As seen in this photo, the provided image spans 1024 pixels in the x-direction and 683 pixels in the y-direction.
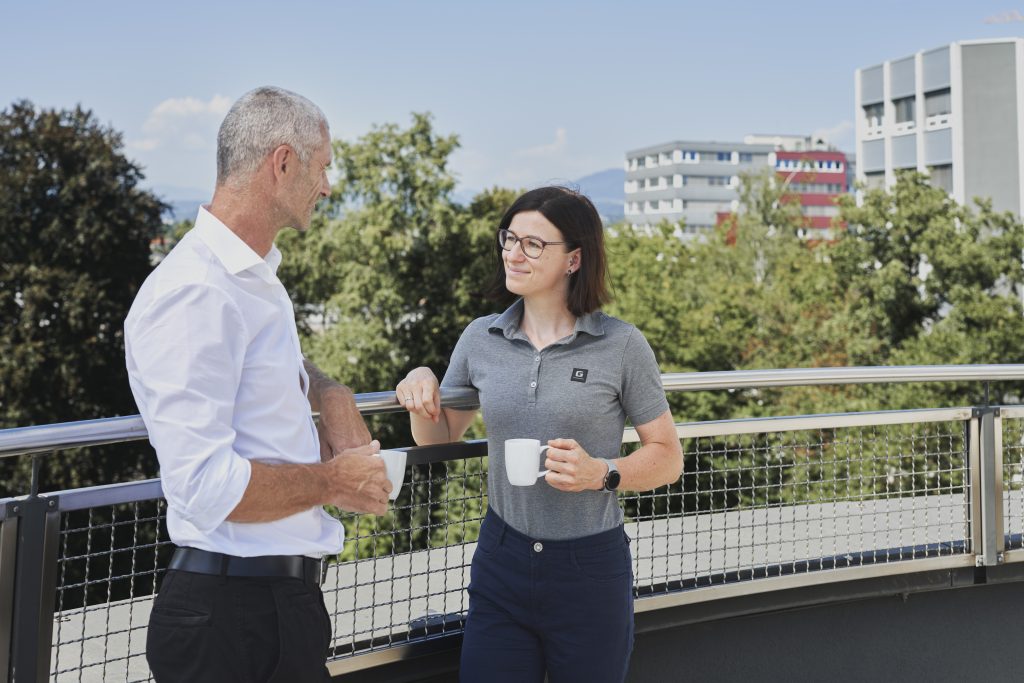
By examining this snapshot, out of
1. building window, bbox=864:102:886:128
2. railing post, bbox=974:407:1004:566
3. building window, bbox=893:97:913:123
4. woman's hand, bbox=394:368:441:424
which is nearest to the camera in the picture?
woman's hand, bbox=394:368:441:424

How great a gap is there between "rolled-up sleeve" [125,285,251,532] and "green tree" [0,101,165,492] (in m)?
27.2

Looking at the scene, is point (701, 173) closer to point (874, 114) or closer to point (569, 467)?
point (874, 114)

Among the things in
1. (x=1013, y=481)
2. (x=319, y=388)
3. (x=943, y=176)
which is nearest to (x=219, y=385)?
(x=319, y=388)

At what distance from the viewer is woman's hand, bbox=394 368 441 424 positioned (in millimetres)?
2697

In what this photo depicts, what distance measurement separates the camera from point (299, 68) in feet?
358

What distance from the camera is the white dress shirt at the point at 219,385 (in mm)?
1752

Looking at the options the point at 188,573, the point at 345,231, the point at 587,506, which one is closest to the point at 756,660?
the point at 587,506

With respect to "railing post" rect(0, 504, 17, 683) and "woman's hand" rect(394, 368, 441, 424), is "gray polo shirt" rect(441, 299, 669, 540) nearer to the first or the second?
"woman's hand" rect(394, 368, 441, 424)

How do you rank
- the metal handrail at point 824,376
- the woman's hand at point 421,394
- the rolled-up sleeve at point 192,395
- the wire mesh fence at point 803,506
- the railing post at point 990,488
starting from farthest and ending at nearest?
the railing post at point 990,488, the wire mesh fence at point 803,506, the metal handrail at point 824,376, the woman's hand at point 421,394, the rolled-up sleeve at point 192,395

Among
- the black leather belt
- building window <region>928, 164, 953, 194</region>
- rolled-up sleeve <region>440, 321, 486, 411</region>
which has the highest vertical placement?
building window <region>928, 164, 953, 194</region>

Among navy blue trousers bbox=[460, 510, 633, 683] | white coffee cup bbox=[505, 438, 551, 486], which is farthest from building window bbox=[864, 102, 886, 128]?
white coffee cup bbox=[505, 438, 551, 486]

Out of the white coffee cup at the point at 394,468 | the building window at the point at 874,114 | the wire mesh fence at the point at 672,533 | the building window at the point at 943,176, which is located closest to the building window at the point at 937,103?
the building window at the point at 943,176

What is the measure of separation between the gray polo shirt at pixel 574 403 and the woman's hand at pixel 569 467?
0.42ft

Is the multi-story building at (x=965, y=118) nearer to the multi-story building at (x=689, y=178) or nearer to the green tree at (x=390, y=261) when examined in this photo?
the green tree at (x=390, y=261)
